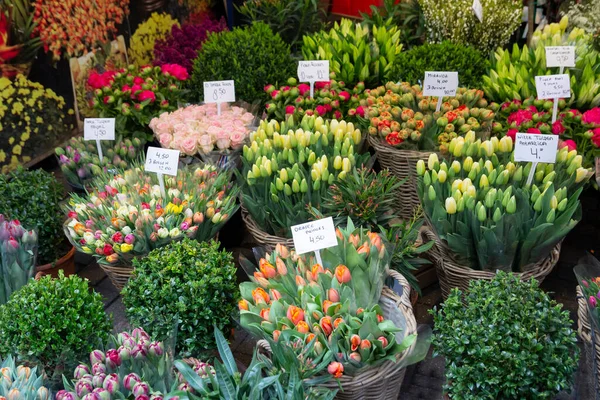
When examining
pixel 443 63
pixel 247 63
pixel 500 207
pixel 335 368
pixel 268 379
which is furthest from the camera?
pixel 247 63

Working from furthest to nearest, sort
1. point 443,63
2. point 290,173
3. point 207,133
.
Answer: point 443,63 → point 207,133 → point 290,173

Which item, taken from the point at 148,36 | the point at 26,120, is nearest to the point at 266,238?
the point at 26,120

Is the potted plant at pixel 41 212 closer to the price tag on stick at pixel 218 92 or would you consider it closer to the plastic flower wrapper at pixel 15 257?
the plastic flower wrapper at pixel 15 257

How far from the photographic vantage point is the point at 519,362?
6.16 ft

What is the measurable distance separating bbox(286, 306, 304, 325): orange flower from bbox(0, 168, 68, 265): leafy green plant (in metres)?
1.58

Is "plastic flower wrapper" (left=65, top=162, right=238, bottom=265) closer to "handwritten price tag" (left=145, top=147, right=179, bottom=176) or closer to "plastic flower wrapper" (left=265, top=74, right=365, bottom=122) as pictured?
"handwritten price tag" (left=145, top=147, right=179, bottom=176)

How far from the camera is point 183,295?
225cm

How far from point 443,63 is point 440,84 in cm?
51

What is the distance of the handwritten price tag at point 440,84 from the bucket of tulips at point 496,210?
21.4 inches

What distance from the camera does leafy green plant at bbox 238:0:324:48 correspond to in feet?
15.3

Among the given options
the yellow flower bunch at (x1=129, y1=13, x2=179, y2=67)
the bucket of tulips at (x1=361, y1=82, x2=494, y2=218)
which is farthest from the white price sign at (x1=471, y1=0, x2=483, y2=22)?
the yellow flower bunch at (x1=129, y1=13, x2=179, y2=67)

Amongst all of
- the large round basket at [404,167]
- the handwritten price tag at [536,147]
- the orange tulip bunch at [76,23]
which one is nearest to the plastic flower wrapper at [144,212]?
the large round basket at [404,167]

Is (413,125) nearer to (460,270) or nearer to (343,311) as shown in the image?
(460,270)

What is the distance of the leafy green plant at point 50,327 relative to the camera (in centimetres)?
210
